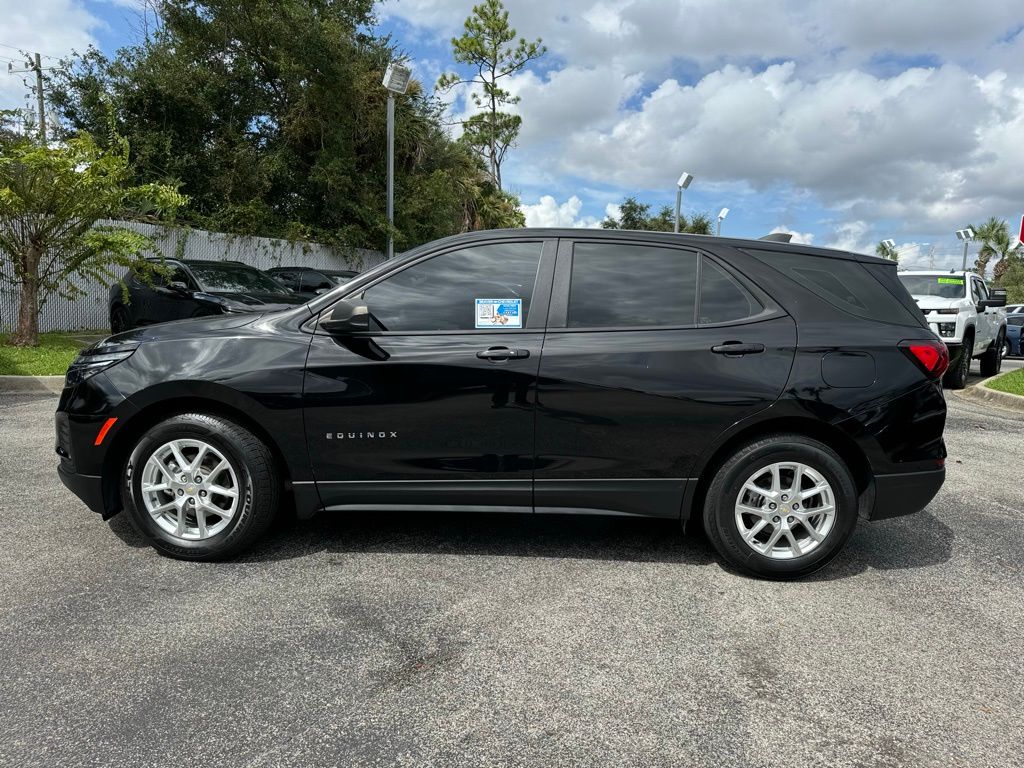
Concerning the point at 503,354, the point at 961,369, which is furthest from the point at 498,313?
the point at 961,369

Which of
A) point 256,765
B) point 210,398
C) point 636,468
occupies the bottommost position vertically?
point 256,765

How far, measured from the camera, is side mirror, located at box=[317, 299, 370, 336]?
11.0 feet

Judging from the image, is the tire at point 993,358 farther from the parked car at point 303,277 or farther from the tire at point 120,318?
the tire at point 120,318

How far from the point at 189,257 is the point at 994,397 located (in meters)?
16.8

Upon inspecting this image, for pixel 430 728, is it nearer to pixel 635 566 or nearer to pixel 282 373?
pixel 635 566

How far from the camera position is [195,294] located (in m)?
10.3

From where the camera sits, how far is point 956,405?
32.0 ft

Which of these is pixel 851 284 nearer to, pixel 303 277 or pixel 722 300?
pixel 722 300

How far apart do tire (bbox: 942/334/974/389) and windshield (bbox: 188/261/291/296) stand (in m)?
10.7

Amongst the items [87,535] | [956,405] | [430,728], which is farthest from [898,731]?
[956,405]

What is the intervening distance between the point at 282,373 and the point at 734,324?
225 cm

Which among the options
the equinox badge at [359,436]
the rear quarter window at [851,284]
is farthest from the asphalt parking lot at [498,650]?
the rear quarter window at [851,284]

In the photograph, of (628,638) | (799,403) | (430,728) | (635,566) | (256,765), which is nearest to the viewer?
(256,765)

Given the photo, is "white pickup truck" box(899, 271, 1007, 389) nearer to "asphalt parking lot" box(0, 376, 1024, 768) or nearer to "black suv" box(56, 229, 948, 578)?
"asphalt parking lot" box(0, 376, 1024, 768)
